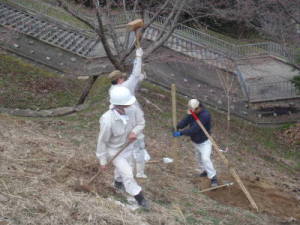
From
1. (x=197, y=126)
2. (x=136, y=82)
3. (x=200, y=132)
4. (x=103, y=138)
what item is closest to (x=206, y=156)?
(x=200, y=132)

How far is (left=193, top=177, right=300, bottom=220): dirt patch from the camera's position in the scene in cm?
809

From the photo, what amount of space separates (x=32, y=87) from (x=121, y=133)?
8234 mm

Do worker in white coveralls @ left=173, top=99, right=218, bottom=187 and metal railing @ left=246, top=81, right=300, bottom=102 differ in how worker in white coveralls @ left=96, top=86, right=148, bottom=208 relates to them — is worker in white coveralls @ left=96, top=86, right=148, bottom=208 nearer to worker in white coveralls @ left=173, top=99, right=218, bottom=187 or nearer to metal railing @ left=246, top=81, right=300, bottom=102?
worker in white coveralls @ left=173, top=99, right=218, bottom=187

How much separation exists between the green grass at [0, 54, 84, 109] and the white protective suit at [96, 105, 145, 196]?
6712 millimetres

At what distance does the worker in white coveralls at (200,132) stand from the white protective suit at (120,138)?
1.67 m

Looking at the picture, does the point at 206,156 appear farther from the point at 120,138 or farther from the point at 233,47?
the point at 233,47

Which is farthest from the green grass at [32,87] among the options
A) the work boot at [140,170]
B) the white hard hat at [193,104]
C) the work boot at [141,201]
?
the work boot at [141,201]

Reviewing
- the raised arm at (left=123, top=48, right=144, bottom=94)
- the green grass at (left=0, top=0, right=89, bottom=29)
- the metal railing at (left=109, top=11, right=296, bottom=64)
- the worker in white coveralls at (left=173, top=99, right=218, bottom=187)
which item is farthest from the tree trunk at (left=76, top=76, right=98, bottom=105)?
the green grass at (left=0, top=0, right=89, bottom=29)


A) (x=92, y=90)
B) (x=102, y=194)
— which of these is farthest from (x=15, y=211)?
(x=92, y=90)

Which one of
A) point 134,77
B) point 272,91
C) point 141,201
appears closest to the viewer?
point 141,201

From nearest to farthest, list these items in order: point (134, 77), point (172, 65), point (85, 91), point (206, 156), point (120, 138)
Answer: point (120, 138) → point (134, 77) → point (206, 156) → point (85, 91) → point (172, 65)

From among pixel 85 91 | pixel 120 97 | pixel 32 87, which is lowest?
pixel 32 87

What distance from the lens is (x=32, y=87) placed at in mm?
13836

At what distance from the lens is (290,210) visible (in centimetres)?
829
